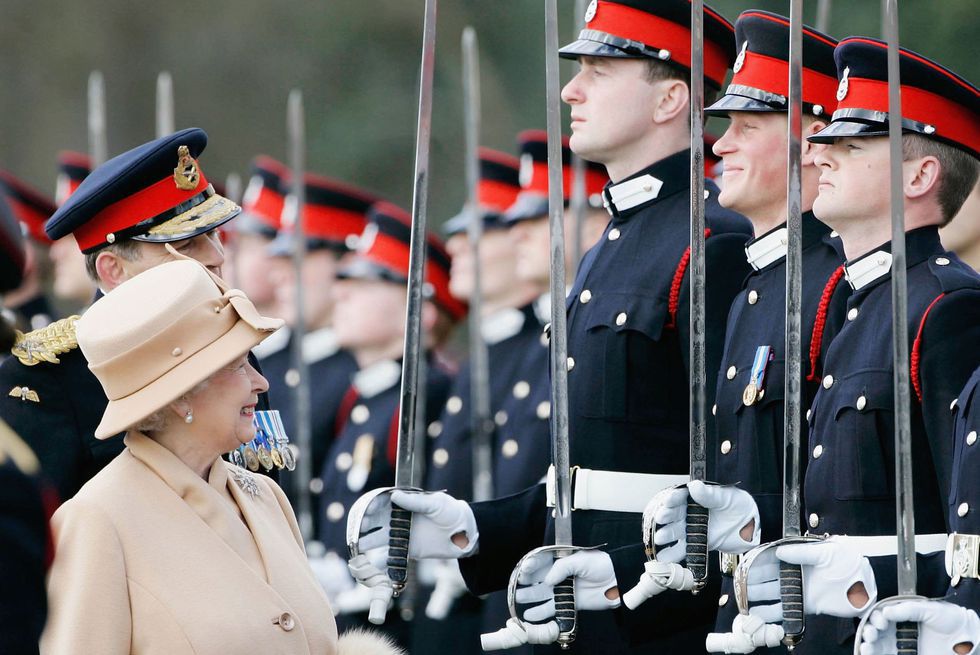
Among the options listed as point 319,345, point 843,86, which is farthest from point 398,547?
point 319,345

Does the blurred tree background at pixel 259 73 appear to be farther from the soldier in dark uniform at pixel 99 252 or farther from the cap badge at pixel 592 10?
the soldier in dark uniform at pixel 99 252

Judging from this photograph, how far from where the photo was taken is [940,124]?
470 cm

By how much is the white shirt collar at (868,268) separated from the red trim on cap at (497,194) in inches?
211

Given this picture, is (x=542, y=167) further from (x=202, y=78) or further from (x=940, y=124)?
(x=202, y=78)

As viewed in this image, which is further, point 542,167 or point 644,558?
point 542,167

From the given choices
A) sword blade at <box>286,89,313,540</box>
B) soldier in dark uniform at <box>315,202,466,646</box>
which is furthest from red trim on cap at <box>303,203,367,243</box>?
sword blade at <box>286,89,313,540</box>

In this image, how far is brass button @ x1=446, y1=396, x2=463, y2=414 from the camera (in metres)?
9.11

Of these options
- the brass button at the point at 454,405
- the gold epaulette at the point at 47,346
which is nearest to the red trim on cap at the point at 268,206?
the brass button at the point at 454,405

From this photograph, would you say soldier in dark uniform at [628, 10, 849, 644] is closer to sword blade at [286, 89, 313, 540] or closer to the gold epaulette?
the gold epaulette

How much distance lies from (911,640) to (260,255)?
7793 mm

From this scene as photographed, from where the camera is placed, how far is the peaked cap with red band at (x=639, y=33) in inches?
213

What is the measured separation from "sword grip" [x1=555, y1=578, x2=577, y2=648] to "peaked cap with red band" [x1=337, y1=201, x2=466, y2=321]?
5.08 metres

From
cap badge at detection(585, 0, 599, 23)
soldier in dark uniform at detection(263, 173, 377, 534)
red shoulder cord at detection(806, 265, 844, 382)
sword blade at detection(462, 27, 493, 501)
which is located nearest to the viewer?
red shoulder cord at detection(806, 265, 844, 382)

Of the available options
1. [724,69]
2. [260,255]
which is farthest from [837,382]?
[260,255]
